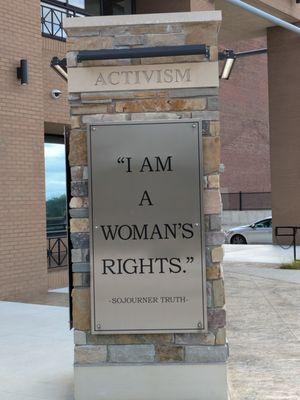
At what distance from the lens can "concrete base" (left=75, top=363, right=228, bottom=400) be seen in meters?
4.54

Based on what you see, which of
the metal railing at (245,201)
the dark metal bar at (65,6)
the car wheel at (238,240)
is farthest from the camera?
the metal railing at (245,201)

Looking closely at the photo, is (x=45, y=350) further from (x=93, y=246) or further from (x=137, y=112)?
(x=137, y=112)

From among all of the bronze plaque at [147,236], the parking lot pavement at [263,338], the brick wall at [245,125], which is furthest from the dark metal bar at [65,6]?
the brick wall at [245,125]

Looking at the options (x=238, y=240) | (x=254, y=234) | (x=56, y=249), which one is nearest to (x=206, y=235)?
(x=56, y=249)

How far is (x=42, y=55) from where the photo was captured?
35.3 ft

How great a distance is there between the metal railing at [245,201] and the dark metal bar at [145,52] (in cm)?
3134

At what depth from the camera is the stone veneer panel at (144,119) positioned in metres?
4.57

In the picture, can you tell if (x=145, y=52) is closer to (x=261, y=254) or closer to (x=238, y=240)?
(x=261, y=254)

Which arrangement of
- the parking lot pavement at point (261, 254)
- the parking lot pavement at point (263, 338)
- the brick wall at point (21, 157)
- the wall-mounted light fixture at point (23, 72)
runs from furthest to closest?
the parking lot pavement at point (261, 254)
the wall-mounted light fixture at point (23, 72)
the brick wall at point (21, 157)
the parking lot pavement at point (263, 338)

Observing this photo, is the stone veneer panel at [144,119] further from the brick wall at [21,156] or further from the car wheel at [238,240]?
the car wheel at [238,240]

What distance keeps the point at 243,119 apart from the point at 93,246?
115 ft

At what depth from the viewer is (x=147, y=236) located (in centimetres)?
455

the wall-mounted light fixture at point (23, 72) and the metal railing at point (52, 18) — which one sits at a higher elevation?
the metal railing at point (52, 18)

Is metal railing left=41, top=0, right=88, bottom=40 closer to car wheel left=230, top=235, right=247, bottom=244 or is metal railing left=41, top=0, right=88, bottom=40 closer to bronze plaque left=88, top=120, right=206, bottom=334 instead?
bronze plaque left=88, top=120, right=206, bottom=334
